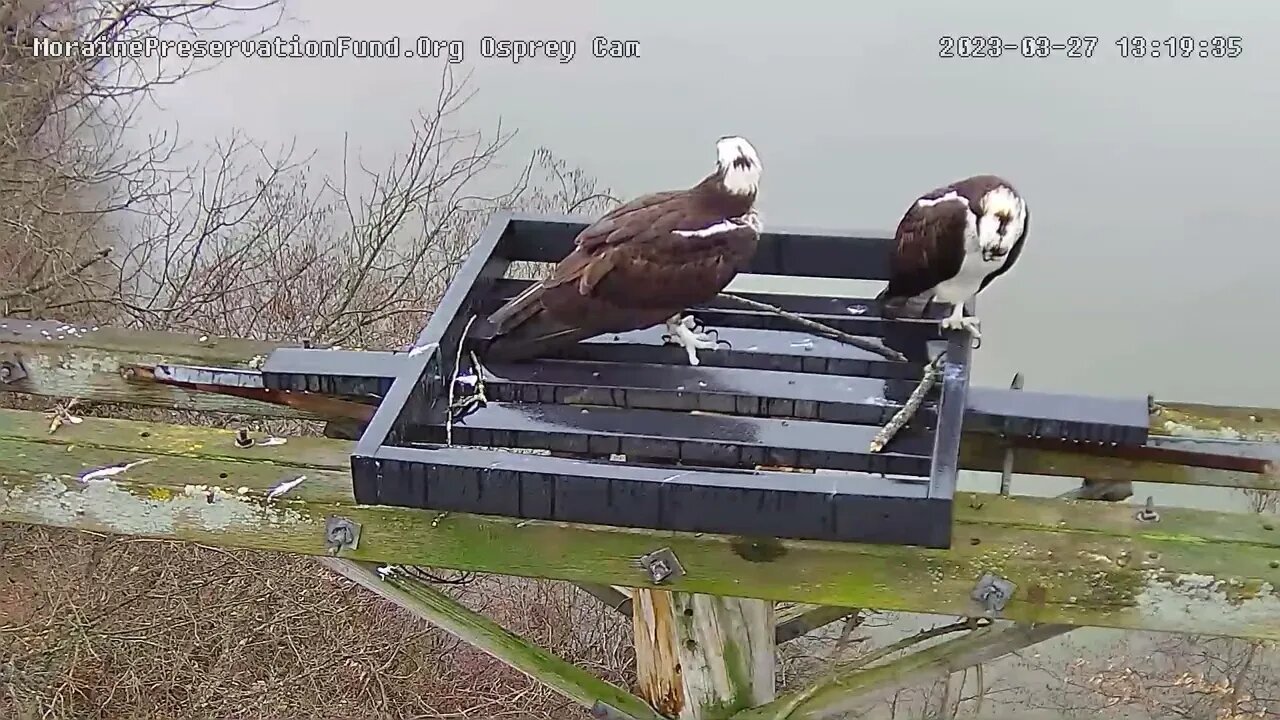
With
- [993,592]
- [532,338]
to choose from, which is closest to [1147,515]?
[993,592]

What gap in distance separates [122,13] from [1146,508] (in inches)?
155

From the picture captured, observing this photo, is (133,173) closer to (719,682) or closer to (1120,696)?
(719,682)

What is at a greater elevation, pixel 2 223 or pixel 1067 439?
pixel 2 223

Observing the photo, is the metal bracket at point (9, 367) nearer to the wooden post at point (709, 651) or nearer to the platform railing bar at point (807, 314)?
the platform railing bar at point (807, 314)

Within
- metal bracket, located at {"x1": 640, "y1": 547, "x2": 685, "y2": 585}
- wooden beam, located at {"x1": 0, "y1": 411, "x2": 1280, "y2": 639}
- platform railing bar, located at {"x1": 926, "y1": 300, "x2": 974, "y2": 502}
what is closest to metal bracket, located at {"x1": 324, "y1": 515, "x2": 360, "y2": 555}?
wooden beam, located at {"x1": 0, "y1": 411, "x2": 1280, "y2": 639}

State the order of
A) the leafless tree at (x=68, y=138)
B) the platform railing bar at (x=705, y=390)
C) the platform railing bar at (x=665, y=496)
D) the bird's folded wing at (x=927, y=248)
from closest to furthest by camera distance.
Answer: the platform railing bar at (x=665, y=496), the platform railing bar at (x=705, y=390), the bird's folded wing at (x=927, y=248), the leafless tree at (x=68, y=138)

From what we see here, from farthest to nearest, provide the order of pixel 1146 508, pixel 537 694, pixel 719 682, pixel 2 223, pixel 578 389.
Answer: pixel 537 694 → pixel 2 223 → pixel 719 682 → pixel 578 389 → pixel 1146 508

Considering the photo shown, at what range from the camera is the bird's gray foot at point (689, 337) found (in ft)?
4.84

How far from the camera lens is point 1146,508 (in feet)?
3.88

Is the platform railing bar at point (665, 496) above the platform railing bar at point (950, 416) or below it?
below

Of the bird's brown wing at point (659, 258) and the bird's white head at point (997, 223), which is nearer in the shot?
the bird's brown wing at point (659, 258)

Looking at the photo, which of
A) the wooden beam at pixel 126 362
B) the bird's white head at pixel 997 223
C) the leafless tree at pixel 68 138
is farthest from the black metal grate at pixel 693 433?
the leafless tree at pixel 68 138

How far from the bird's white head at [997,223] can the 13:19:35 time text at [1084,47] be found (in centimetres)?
300

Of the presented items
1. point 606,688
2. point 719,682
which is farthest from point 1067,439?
point 606,688
